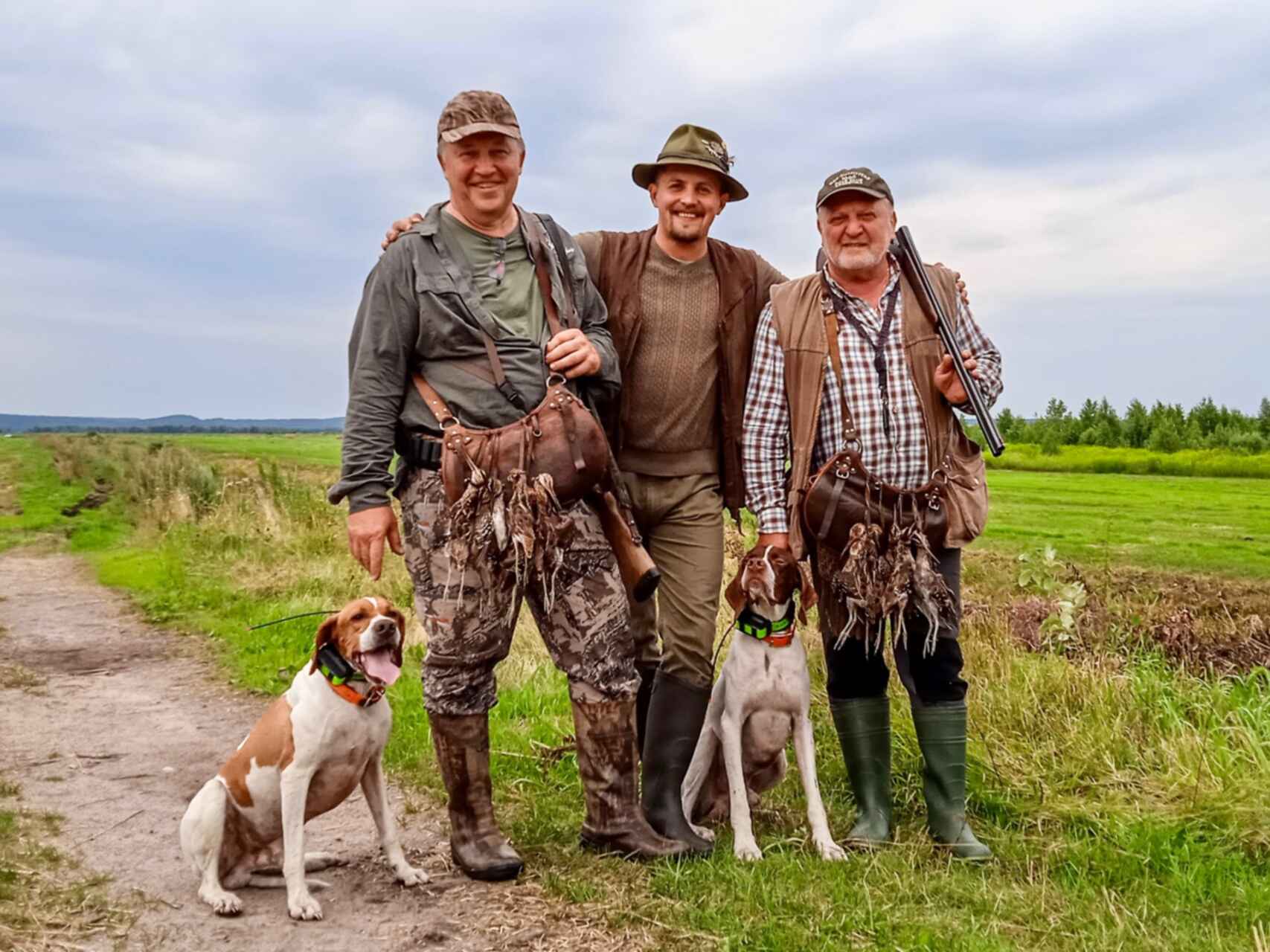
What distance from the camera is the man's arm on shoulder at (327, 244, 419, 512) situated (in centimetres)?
423

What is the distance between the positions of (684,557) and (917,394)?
118 centimetres

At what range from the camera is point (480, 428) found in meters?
4.22

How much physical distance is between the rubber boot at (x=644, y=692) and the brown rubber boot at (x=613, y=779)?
686 millimetres

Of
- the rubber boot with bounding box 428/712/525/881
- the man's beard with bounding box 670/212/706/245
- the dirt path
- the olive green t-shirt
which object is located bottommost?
the dirt path

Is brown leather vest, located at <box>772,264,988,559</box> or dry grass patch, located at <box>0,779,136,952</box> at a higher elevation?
brown leather vest, located at <box>772,264,988,559</box>

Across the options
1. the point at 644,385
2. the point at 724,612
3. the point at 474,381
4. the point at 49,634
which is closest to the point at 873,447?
the point at 644,385

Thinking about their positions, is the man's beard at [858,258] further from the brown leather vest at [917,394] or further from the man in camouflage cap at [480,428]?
the man in camouflage cap at [480,428]

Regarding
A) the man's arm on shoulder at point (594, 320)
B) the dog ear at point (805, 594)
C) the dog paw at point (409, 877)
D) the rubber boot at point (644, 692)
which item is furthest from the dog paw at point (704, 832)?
the man's arm on shoulder at point (594, 320)

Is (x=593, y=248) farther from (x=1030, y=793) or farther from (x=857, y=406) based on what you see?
(x=1030, y=793)

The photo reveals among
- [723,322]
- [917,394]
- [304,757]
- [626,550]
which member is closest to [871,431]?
[917,394]

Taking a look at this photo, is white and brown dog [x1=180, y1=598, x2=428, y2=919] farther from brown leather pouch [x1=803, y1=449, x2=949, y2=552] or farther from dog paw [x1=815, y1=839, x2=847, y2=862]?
dog paw [x1=815, y1=839, x2=847, y2=862]

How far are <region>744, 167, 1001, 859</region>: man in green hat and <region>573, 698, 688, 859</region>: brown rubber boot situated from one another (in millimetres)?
893

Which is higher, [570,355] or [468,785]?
[570,355]

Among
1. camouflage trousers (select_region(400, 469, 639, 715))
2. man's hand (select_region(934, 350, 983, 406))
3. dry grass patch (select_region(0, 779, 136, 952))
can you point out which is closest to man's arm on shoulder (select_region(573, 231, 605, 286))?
camouflage trousers (select_region(400, 469, 639, 715))
